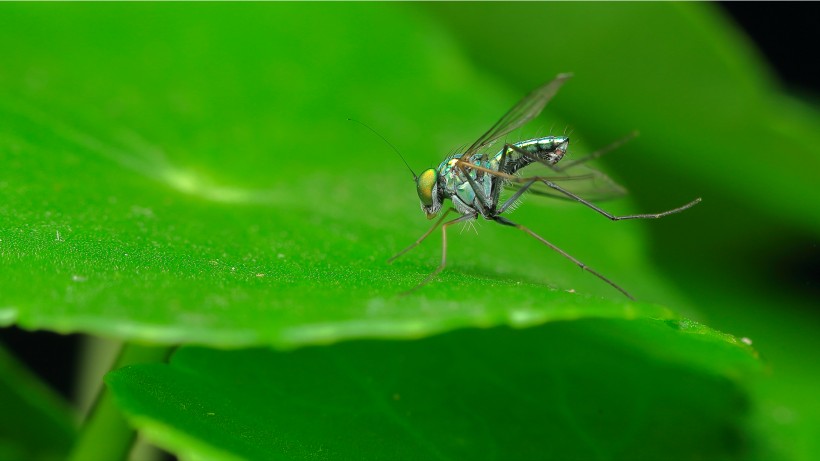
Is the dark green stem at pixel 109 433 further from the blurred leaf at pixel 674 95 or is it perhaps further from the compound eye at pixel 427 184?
the blurred leaf at pixel 674 95

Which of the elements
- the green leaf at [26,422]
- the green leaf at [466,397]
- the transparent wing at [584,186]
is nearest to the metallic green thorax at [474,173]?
the transparent wing at [584,186]

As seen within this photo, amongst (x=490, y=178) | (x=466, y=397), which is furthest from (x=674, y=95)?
(x=466, y=397)

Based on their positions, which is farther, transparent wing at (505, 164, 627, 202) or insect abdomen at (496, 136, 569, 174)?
transparent wing at (505, 164, 627, 202)

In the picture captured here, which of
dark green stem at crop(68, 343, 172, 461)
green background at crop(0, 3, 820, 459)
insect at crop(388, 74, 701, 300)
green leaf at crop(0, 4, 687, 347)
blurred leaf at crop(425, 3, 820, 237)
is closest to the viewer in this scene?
green leaf at crop(0, 4, 687, 347)

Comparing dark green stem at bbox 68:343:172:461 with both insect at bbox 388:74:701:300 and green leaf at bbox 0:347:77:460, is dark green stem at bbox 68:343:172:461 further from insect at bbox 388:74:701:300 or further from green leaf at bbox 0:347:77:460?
insect at bbox 388:74:701:300

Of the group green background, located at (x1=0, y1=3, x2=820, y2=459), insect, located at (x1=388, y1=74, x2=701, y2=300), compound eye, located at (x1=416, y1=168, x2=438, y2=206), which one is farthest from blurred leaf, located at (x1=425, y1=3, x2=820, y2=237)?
compound eye, located at (x1=416, y1=168, x2=438, y2=206)

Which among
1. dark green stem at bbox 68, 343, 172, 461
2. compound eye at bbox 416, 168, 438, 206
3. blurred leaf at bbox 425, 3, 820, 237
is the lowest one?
dark green stem at bbox 68, 343, 172, 461

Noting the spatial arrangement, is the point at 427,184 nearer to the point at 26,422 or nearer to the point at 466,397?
the point at 466,397

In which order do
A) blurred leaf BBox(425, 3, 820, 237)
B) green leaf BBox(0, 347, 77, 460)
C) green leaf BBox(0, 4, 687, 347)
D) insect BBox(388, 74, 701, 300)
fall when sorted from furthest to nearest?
blurred leaf BBox(425, 3, 820, 237)
insect BBox(388, 74, 701, 300)
green leaf BBox(0, 347, 77, 460)
green leaf BBox(0, 4, 687, 347)
